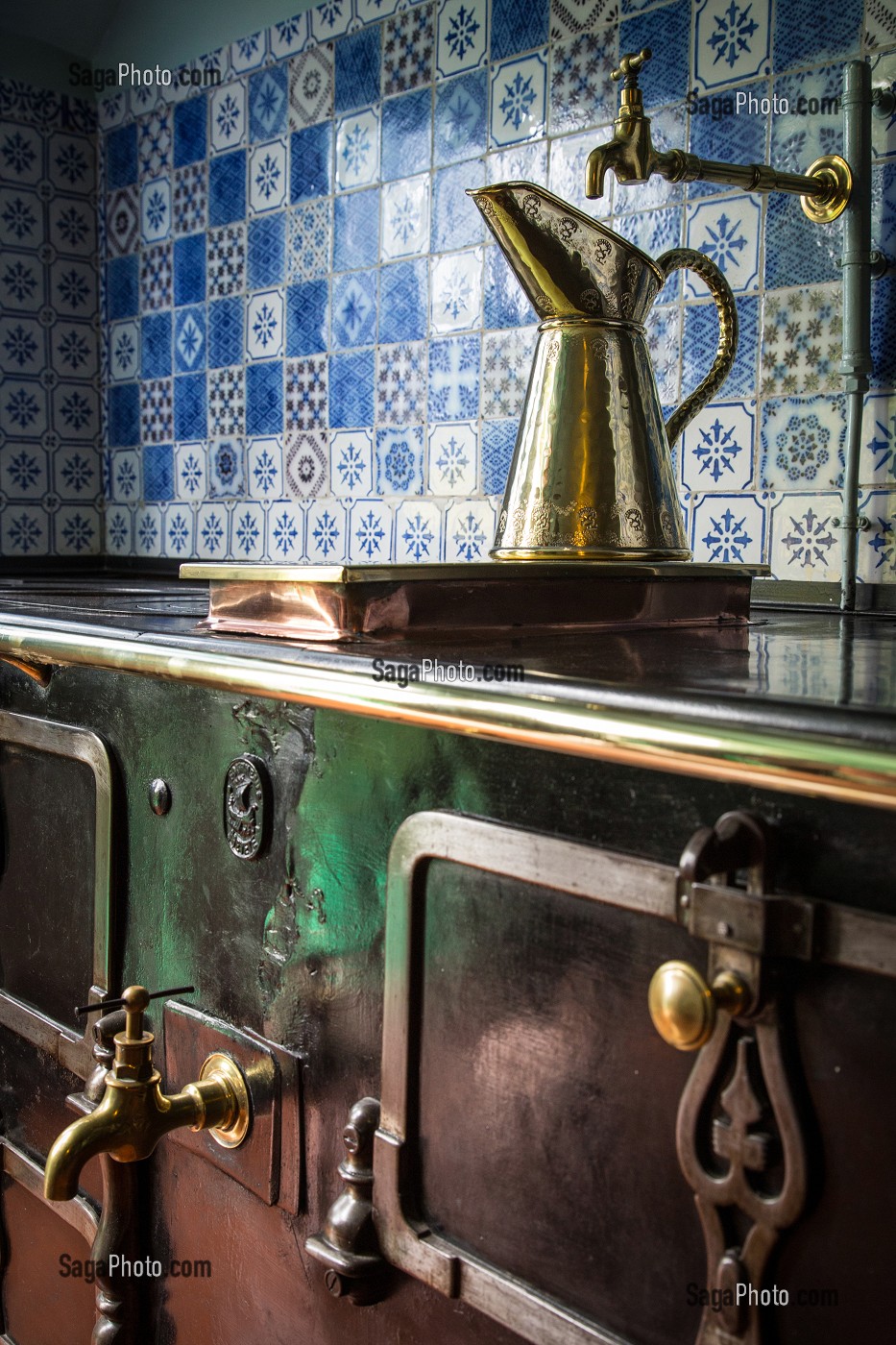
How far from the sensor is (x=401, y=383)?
155 centimetres

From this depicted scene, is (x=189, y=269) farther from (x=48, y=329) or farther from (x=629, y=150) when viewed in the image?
(x=629, y=150)

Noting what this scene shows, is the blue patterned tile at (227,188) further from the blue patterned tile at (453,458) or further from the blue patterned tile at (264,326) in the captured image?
the blue patterned tile at (453,458)

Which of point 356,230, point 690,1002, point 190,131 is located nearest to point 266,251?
point 356,230

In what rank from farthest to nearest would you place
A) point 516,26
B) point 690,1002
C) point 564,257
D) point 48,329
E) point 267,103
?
point 48,329 < point 267,103 < point 516,26 < point 564,257 < point 690,1002

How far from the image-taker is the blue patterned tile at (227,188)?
1776mm

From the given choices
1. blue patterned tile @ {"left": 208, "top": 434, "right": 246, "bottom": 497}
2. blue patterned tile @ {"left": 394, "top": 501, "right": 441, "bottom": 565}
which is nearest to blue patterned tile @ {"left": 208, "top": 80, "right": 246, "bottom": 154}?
blue patterned tile @ {"left": 208, "top": 434, "right": 246, "bottom": 497}

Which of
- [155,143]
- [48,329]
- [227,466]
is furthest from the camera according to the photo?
[48,329]

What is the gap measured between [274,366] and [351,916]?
1.24m

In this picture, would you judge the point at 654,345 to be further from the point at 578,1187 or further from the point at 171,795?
the point at 578,1187

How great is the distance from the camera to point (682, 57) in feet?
4.07

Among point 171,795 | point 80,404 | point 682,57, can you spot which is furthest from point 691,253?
point 80,404

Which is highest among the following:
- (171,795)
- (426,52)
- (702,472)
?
(426,52)

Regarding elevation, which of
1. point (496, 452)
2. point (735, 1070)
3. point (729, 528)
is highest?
point (496, 452)

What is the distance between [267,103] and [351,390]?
0.47 m
